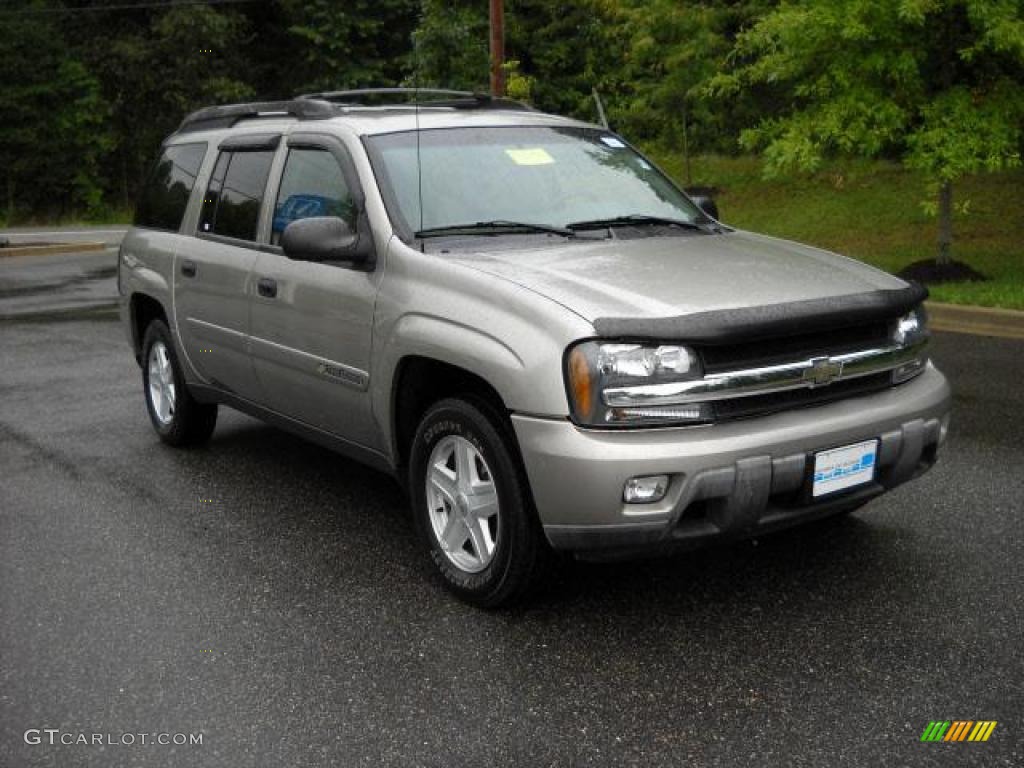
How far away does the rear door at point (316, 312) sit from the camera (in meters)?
4.86

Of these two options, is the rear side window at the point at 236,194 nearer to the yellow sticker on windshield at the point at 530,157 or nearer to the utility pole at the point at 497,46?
the yellow sticker on windshield at the point at 530,157

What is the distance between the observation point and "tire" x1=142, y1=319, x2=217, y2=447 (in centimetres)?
676

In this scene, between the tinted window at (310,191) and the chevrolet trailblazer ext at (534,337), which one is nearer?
the chevrolet trailblazer ext at (534,337)

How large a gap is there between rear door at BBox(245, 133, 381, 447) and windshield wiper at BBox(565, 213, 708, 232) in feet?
3.08

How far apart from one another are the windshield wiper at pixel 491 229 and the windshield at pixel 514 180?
25 millimetres

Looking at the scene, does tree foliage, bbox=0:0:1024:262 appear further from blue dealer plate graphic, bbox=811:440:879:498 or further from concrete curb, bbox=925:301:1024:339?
blue dealer plate graphic, bbox=811:440:879:498

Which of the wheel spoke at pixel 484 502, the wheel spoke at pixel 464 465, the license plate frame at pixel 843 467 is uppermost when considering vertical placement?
the license plate frame at pixel 843 467

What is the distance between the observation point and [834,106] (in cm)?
1296

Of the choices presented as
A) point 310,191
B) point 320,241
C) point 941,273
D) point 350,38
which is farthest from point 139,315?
point 350,38

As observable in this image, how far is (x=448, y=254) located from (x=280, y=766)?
6.88ft

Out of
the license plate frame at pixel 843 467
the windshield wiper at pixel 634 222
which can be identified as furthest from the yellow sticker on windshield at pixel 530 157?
the license plate frame at pixel 843 467

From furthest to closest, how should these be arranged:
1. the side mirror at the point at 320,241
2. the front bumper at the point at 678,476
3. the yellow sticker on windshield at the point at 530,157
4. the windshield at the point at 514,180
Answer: the yellow sticker on windshield at the point at 530,157
the windshield at the point at 514,180
the side mirror at the point at 320,241
the front bumper at the point at 678,476

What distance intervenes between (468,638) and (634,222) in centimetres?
205

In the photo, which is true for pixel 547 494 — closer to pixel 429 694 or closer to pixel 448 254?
pixel 429 694
